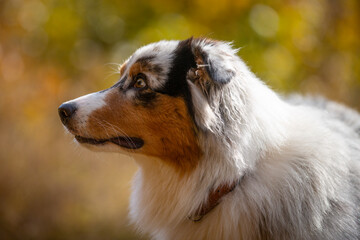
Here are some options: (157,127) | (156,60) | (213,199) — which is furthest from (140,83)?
(213,199)

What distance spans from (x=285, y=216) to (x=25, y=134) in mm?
4629

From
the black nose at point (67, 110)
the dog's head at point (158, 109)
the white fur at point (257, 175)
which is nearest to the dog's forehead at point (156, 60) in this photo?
the dog's head at point (158, 109)

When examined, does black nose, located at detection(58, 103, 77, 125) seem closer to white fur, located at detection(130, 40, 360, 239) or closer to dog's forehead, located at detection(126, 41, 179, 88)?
dog's forehead, located at detection(126, 41, 179, 88)

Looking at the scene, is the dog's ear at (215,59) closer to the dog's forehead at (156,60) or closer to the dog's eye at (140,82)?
the dog's forehead at (156,60)

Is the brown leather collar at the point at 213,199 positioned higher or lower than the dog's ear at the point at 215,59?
lower

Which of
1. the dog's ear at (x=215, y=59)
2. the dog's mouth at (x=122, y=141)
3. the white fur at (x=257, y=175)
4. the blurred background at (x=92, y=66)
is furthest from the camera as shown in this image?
the blurred background at (x=92, y=66)

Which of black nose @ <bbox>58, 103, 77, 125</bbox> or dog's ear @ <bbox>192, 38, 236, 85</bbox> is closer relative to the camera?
dog's ear @ <bbox>192, 38, 236, 85</bbox>

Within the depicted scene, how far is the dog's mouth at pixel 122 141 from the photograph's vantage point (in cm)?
301

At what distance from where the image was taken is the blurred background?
5.77 metres

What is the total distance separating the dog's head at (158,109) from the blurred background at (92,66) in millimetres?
1603

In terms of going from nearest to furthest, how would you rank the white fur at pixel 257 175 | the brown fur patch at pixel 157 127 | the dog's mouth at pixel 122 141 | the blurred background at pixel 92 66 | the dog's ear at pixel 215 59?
the dog's ear at pixel 215 59 → the white fur at pixel 257 175 → the brown fur patch at pixel 157 127 → the dog's mouth at pixel 122 141 → the blurred background at pixel 92 66

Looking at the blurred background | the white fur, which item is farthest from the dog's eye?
the blurred background

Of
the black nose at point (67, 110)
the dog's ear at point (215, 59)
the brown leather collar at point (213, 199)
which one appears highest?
the dog's ear at point (215, 59)

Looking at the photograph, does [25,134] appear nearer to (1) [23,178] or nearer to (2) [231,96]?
(1) [23,178]
